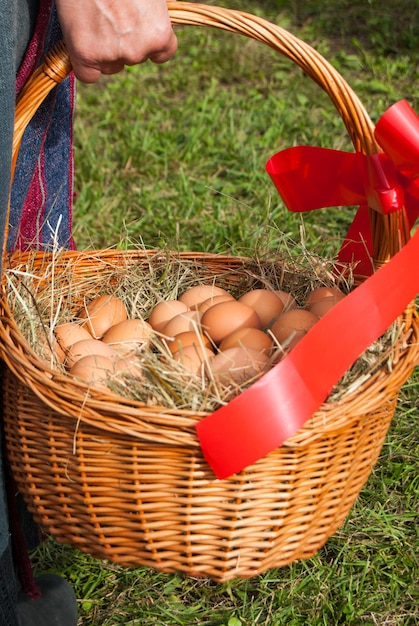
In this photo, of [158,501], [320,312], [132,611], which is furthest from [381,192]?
[132,611]

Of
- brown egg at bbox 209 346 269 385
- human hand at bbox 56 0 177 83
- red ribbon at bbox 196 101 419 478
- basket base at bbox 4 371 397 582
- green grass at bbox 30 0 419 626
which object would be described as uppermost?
human hand at bbox 56 0 177 83

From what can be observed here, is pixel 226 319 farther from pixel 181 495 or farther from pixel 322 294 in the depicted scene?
pixel 181 495

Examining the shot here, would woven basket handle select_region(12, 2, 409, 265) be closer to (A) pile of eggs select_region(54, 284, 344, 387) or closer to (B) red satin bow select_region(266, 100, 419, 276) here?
(B) red satin bow select_region(266, 100, 419, 276)

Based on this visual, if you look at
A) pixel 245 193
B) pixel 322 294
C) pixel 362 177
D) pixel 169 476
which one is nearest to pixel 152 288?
pixel 322 294

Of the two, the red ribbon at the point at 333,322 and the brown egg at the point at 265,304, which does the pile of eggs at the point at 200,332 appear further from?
the red ribbon at the point at 333,322

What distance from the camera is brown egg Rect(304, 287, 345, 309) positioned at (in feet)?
4.76

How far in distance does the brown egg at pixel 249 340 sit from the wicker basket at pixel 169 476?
20 cm

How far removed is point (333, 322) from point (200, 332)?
0.27 metres

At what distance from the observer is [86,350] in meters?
1.35

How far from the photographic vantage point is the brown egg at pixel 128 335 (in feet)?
4.52

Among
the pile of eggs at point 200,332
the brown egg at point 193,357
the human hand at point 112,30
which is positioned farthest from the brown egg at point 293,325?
the human hand at point 112,30

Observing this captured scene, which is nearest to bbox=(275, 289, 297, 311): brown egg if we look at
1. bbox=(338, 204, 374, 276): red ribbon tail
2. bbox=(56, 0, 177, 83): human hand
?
bbox=(338, 204, 374, 276): red ribbon tail

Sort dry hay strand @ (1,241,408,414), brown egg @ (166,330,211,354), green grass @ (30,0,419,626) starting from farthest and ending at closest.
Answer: green grass @ (30,0,419,626)
brown egg @ (166,330,211,354)
dry hay strand @ (1,241,408,414)

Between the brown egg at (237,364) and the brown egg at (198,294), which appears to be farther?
the brown egg at (198,294)
